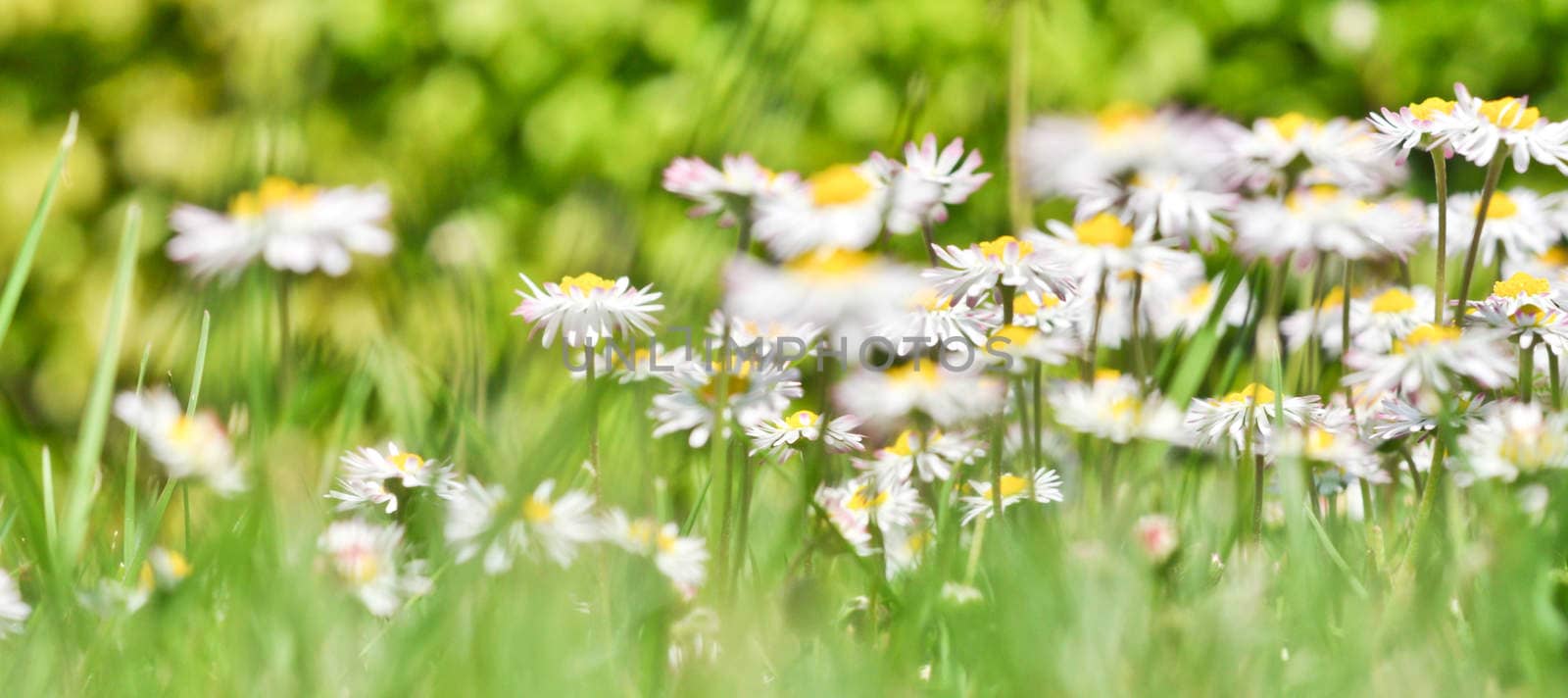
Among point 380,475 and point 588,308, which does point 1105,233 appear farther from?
point 380,475

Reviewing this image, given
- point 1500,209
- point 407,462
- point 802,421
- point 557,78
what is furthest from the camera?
point 557,78

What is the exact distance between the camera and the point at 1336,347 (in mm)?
1747

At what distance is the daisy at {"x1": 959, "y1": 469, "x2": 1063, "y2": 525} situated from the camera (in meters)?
1.31

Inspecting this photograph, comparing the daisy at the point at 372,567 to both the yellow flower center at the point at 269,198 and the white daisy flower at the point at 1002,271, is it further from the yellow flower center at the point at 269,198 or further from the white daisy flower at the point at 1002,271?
the white daisy flower at the point at 1002,271

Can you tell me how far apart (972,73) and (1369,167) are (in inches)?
71.1

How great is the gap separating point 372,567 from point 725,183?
390mm

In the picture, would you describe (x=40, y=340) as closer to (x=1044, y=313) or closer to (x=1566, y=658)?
(x=1044, y=313)

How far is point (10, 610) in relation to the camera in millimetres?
1157

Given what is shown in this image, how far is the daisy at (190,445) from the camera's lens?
102 centimetres

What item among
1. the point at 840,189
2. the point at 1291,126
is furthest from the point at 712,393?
the point at 1291,126

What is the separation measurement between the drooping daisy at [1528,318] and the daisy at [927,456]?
0.48 m

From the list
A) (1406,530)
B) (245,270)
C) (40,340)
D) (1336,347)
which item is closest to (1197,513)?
(1406,530)

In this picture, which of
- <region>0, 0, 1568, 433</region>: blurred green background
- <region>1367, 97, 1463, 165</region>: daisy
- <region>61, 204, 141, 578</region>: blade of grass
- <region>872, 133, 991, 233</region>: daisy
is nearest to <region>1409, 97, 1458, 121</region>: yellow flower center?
<region>1367, 97, 1463, 165</region>: daisy

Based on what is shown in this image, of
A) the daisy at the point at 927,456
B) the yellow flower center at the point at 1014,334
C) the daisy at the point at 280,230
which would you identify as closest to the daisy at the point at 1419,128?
the yellow flower center at the point at 1014,334
